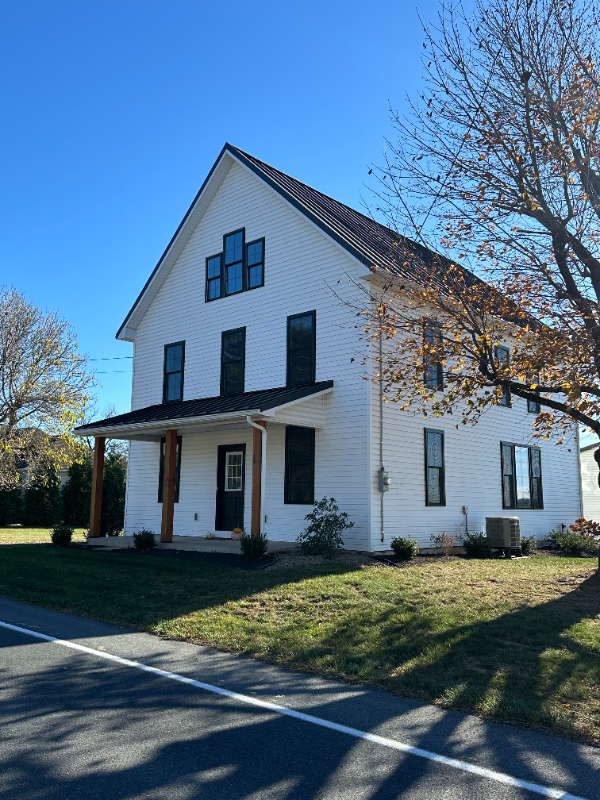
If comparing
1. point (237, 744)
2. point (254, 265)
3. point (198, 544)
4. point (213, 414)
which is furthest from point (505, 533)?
point (237, 744)

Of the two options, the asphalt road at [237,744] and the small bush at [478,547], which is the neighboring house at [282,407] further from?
the asphalt road at [237,744]

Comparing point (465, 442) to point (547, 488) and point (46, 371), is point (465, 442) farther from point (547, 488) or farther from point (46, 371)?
point (46, 371)

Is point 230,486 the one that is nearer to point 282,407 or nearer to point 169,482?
point 169,482

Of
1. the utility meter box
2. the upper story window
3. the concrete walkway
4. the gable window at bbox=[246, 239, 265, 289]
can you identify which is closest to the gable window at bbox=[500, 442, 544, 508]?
the utility meter box

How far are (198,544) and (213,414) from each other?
11.2 feet

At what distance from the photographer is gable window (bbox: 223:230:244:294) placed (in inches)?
734

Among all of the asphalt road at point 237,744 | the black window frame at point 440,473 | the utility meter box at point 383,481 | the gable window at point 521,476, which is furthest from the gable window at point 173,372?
the asphalt road at point 237,744

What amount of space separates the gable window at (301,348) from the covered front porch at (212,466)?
422 millimetres

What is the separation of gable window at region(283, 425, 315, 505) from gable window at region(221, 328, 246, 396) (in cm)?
256

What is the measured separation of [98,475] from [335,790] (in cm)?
1610

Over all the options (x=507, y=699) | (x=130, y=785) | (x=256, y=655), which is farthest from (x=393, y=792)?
(x=256, y=655)

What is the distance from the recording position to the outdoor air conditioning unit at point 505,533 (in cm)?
1684

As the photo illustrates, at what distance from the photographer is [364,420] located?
14883 millimetres

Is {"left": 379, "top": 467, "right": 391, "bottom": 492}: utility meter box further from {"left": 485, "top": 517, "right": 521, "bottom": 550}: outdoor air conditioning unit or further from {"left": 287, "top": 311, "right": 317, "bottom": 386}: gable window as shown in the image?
{"left": 485, "top": 517, "right": 521, "bottom": 550}: outdoor air conditioning unit
